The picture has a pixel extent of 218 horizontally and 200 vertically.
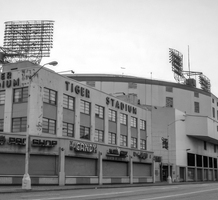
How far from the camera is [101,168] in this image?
151ft

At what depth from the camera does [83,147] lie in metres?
42.7

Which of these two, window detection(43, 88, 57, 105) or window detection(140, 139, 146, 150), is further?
window detection(140, 139, 146, 150)

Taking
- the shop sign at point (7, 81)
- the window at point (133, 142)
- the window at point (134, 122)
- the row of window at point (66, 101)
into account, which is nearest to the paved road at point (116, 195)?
the row of window at point (66, 101)

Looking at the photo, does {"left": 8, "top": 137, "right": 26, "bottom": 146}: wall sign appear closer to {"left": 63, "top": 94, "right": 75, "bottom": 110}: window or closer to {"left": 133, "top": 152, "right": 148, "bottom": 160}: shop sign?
{"left": 63, "top": 94, "right": 75, "bottom": 110}: window

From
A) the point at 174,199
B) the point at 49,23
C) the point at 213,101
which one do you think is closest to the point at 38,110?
the point at 174,199

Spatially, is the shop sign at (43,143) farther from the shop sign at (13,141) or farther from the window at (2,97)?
the window at (2,97)

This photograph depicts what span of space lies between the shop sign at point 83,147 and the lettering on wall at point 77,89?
675 cm

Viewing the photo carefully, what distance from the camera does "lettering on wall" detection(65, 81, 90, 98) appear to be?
146ft

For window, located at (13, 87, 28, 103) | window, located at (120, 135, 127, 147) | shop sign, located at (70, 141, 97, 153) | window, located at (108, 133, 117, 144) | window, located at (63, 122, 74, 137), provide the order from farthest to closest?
window, located at (120, 135, 127, 147)
window, located at (108, 133, 117, 144)
window, located at (63, 122, 74, 137)
shop sign, located at (70, 141, 97, 153)
window, located at (13, 87, 28, 103)

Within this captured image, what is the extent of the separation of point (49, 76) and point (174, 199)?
982 inches

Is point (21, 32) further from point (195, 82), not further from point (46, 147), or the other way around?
point (195, 82)

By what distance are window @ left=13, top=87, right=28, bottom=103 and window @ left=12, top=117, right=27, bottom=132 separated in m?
1.97

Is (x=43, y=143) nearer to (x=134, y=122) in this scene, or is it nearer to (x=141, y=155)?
(x=141, y=155)

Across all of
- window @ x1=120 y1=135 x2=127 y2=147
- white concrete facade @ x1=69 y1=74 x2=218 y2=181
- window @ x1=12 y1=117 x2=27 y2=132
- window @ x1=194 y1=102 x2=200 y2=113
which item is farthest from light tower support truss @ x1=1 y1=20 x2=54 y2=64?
window @ x1=194 y1=102 x2=200 y2=113
